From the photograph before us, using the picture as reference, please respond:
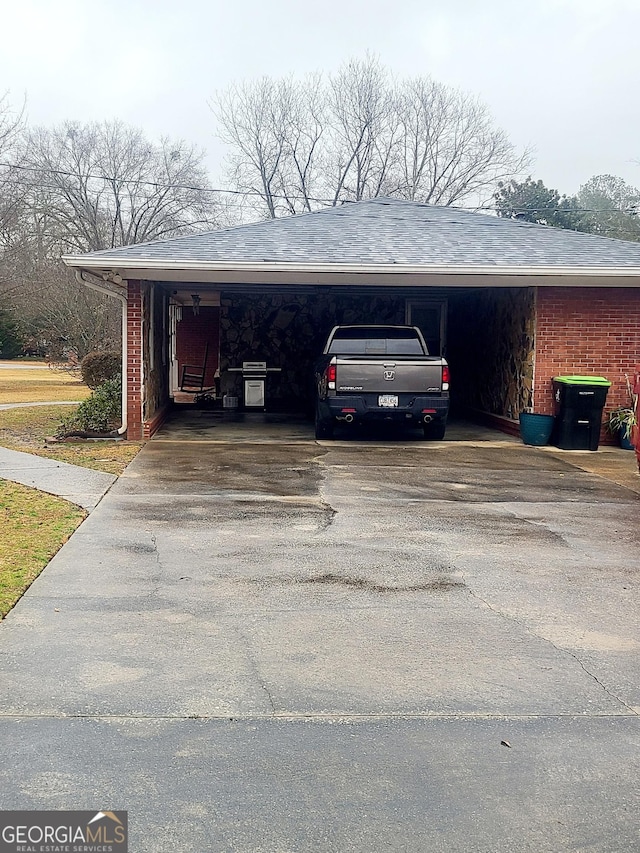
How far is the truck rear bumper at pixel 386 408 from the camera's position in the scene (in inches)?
523

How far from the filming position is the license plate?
13273mm

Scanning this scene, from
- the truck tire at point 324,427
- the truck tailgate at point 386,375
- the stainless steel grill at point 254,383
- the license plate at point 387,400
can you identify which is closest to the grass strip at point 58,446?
the truck tire at point 324,427

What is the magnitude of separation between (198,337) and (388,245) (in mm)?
12463

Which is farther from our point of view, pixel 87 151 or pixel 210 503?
pixel 87 151

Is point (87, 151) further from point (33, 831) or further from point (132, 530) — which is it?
point (33, 831)

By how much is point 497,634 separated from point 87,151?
3970 centimetres

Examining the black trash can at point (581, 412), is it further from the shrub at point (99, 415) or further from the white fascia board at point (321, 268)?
the shrub at point (99, 415)

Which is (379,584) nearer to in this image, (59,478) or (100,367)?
(59,478)

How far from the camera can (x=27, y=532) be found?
7238 millimetres

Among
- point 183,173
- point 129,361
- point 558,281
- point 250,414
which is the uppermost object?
point 183,173

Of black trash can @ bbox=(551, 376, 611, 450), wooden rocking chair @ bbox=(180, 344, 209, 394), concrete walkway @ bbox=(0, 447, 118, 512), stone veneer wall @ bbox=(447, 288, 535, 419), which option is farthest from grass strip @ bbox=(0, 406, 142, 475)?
stone veneer wall @ bbox=(447, 288, 535, 419)

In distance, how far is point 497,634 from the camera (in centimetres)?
506

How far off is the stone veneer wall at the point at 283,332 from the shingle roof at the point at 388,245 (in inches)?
147

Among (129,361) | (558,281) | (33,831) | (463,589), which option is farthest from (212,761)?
(558,281)
